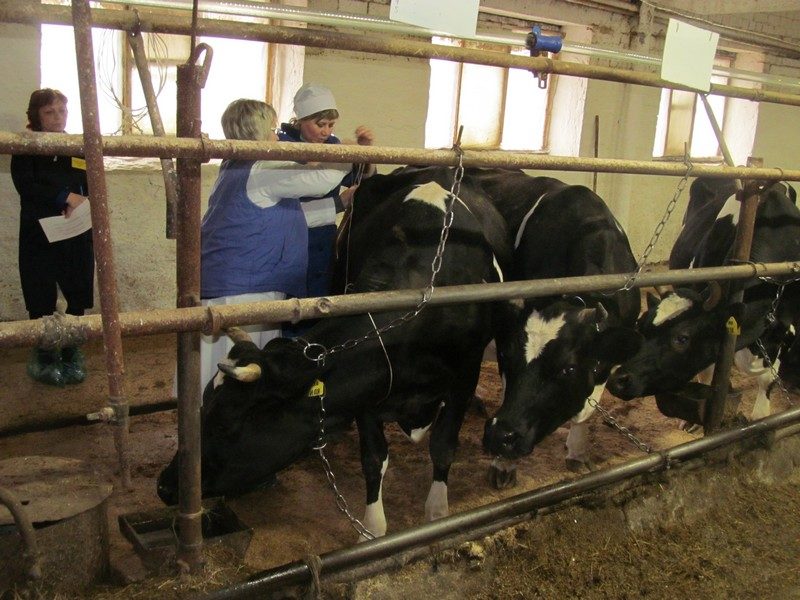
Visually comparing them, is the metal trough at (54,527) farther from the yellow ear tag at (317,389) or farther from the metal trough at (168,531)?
the yellow ear tag at (317,389)

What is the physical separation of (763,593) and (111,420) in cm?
265

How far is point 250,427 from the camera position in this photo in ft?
9.77

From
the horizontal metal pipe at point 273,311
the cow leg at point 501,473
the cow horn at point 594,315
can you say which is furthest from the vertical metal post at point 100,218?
the cow leg at point 501,473

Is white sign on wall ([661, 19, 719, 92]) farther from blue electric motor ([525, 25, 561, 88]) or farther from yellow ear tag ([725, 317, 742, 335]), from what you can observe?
yellow ear tag ([725, 317, 742, 335])

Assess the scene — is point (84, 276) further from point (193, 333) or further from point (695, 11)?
point (695, 11)

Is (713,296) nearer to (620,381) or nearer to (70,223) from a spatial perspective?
(620,381)

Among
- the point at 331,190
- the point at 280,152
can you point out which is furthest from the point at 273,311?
the point at 331,190

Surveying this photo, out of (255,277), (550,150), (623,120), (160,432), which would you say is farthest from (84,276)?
(623,120)

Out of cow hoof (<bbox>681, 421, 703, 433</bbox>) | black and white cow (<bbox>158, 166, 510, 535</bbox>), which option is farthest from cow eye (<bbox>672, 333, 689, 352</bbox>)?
black and white cow (<bbox>158, 166, 510, 535</bbox>)

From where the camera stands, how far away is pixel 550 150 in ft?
29.0

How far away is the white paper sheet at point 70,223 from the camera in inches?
171

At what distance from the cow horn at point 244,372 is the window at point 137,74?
9.45 feet

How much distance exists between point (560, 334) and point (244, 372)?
138cm

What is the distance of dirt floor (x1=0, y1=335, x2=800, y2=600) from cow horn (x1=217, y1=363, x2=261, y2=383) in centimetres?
57
